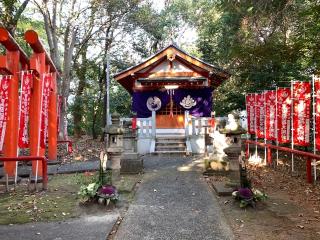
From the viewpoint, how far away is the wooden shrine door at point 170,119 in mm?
19438

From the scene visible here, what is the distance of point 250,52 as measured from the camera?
9.59 metres

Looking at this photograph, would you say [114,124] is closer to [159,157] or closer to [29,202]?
[29,202]

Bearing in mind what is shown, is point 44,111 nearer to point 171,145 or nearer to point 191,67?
point 171,145

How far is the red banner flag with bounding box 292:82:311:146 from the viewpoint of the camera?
10.0 metres

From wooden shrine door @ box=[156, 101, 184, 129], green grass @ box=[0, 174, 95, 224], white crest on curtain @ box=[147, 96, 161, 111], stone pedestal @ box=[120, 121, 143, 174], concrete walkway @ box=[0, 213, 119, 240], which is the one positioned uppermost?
white crest on curtain @ box=[147, 96, 161, 111]

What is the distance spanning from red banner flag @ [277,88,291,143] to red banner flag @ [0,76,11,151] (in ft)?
29.6

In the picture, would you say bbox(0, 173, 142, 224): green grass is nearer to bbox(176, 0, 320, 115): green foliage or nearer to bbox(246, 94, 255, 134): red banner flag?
bbox(176, 0, 320, 115): green foliage

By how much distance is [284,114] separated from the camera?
456 inches

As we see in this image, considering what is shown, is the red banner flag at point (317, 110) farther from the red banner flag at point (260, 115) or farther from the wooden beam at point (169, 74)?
the wooden beam at point (169, 74)

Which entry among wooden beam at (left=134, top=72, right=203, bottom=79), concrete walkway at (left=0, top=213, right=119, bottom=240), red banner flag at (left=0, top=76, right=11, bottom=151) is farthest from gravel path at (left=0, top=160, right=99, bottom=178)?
wooden beam at (left=134, top=72, right=203, bottom=79)

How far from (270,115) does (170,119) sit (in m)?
7.57

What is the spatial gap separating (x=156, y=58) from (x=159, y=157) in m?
6.05

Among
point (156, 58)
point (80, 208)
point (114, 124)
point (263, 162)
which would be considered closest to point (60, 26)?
point (156, 58)

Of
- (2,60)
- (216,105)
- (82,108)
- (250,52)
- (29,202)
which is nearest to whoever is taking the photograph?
(29,202)
